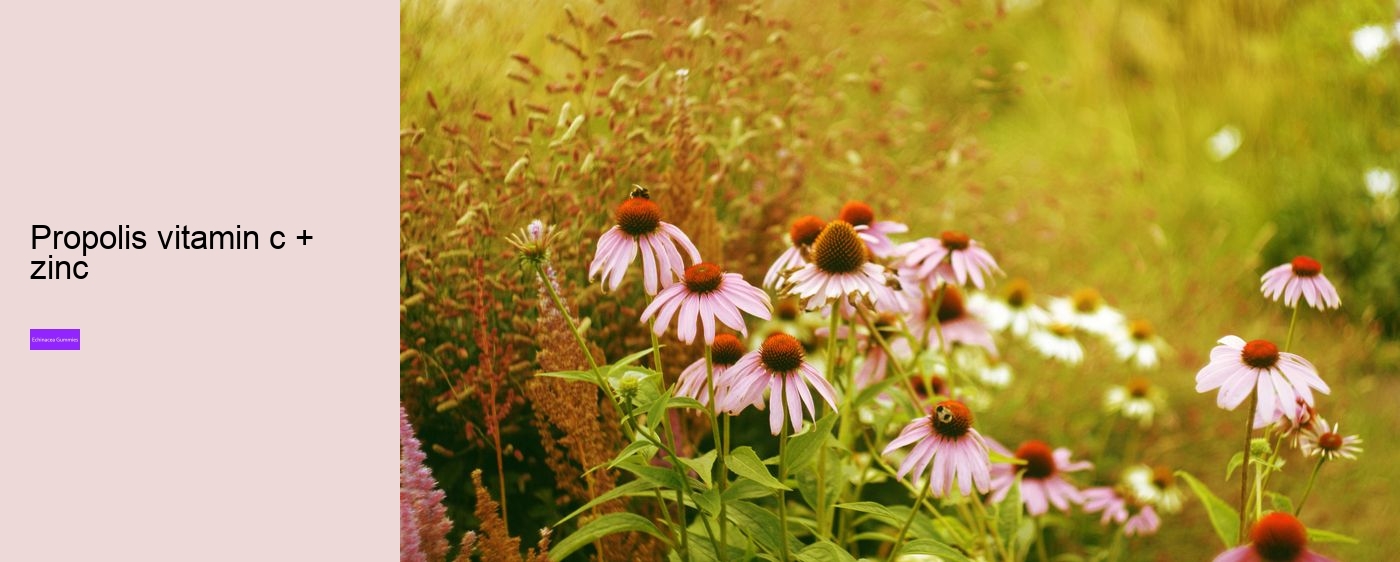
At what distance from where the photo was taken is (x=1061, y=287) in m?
3.42

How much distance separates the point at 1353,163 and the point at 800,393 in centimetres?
358

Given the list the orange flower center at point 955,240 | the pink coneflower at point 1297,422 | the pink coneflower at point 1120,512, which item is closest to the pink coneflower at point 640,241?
the orange flower center at point 955,240

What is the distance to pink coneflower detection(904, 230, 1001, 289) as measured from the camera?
1.77 metres

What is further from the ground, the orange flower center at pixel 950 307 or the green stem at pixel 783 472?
the orange flower center at pixel 950 307

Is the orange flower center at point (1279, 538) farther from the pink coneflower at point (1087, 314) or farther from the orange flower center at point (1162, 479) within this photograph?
the pink coneflower at point (1087, 314)

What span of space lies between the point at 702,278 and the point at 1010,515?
2.42 ft

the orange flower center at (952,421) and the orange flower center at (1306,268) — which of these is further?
the orange flower center at (1306,268)

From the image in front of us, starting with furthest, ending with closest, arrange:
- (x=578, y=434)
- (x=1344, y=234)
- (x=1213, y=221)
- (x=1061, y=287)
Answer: (x=1213, y=221), (x=1344, y=234), (x=1061, y=287), (x=578, y=434)

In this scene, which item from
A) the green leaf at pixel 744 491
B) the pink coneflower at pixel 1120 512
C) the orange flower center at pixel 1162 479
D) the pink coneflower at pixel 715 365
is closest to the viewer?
the green leaf at pixel 744 491

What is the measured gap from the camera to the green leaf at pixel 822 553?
134 centimetres

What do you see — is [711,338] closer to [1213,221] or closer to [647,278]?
[647,278]

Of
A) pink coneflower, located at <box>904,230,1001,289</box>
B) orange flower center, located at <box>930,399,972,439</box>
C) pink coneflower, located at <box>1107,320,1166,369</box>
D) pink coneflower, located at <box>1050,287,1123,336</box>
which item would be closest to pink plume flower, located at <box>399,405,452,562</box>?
orange flower center, located at <box>930,399,972,439</box>

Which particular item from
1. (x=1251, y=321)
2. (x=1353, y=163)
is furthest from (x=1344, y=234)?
(x=1251, y=321)

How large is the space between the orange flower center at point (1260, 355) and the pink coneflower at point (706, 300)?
623mm
